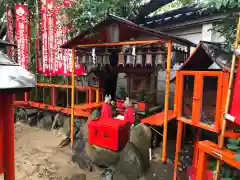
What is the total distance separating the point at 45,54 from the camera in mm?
8227

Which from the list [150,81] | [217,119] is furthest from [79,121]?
[217,119]

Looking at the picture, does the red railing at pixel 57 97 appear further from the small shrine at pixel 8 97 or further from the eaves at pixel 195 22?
the eaves at pixel 195 22

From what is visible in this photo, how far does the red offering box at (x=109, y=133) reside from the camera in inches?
193

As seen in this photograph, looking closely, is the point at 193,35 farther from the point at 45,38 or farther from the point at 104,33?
the point at 45,38

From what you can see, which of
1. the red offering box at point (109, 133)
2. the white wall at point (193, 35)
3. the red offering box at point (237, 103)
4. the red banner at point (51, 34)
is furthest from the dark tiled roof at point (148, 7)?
the red offering box at point (237, 103)

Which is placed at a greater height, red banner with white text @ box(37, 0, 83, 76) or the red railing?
red banner with white text @ box(37, 0, 83, 76)

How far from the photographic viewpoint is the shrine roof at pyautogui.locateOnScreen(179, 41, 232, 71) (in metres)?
3.11

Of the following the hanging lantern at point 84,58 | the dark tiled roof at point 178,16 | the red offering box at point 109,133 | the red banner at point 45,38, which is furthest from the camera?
the red banner at point 45,38

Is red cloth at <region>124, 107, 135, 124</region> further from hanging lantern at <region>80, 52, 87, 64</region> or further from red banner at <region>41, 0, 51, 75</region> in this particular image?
red banner at <region>41, 0, 51, 75</region>

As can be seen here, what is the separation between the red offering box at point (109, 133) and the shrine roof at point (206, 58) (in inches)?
91.8

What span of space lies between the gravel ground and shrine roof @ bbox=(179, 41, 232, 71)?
3931 mm

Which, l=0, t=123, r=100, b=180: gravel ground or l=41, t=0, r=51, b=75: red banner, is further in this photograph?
l=41, t=0, r=51, b=75: red banner

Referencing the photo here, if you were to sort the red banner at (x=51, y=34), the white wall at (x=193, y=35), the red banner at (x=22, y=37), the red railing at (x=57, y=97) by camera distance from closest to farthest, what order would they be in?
the white wall at (x=193, y=35) → the red railing at (x=57, y=97) → the red banner at (x=51, y=34) → the red banner at (x=22, y=37)

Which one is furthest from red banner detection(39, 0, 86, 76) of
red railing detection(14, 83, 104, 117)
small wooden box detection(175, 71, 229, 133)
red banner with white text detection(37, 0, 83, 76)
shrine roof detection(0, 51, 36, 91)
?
shrine roof detection(0, 51, 36, 91)
